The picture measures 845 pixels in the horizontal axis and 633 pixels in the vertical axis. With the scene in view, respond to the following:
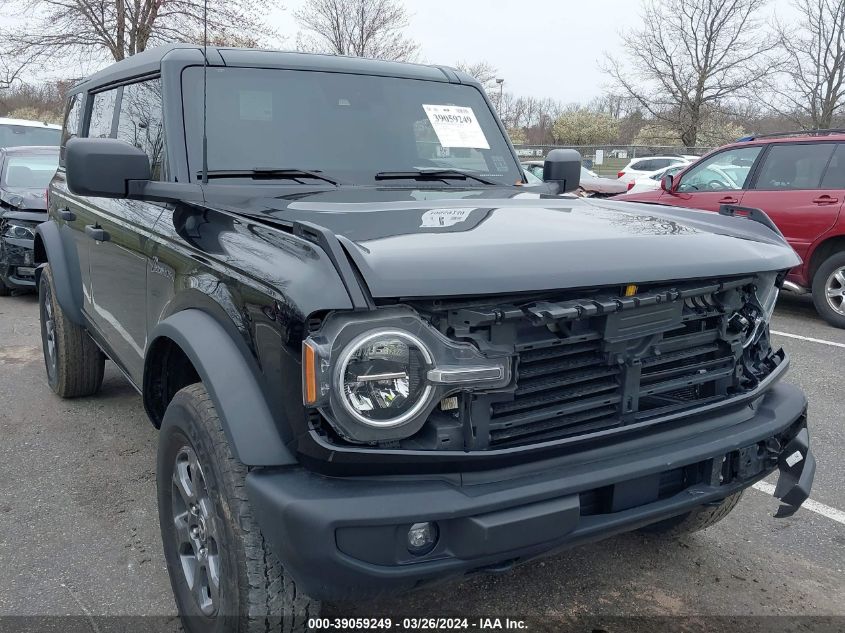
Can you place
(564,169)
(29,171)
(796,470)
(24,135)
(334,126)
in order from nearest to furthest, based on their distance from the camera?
(796,470) → (334,126) → (564,169) → (29,171) → (24,135)

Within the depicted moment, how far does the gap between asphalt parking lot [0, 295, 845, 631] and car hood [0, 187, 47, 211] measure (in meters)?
4.30

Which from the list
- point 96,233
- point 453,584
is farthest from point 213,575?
point 96,233

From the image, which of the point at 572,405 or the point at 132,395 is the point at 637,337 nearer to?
the point at 572,405

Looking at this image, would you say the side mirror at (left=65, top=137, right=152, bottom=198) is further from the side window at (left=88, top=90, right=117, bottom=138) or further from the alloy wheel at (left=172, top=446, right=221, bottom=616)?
the side window at (left=88, top=90, right=117, bottom=138)

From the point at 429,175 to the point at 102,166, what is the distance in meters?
1.33

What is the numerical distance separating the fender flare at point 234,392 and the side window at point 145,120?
1053 millimetres

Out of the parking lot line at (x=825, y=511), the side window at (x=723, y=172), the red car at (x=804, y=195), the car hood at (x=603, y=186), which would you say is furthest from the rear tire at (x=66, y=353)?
the car hood at (x=603, y=186)

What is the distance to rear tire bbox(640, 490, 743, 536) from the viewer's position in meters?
2.87

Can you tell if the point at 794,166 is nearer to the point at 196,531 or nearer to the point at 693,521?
the point at 693,521

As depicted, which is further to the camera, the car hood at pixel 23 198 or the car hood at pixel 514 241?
the car hood at pixel 23 198

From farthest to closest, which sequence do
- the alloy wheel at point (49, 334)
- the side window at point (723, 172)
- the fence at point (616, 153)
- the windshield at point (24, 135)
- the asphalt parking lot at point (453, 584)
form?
the fence at point (616, 153), the windshield at point (24, 135), the side window at point (723, 172), the alloy wheel at point (49, 334), the asphalt parking lot at point (453, 584)

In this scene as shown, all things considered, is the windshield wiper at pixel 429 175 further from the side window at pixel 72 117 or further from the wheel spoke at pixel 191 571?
the side window at pixel 72 117

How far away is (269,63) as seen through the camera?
3139 millimetres

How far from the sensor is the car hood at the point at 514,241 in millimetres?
1792
